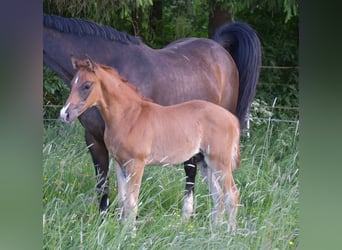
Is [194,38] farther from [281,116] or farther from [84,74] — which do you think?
[84,74]

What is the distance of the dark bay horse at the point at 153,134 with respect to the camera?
2270mm

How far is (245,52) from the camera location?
9.57ft

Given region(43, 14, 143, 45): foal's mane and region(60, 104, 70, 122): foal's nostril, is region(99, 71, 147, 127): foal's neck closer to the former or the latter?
region(60, 104, 70, 122): foal's nostril

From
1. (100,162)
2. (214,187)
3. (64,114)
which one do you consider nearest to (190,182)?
(214,187)

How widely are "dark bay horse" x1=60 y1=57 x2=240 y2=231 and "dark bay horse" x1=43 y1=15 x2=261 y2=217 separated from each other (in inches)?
3.0

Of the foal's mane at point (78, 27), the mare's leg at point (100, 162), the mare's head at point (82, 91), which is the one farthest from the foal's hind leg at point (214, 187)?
the foal's mane at point (78, 27)

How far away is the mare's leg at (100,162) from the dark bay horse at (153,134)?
6 cm

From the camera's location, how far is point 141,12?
262 cm

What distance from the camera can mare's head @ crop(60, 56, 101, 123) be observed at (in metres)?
2.16

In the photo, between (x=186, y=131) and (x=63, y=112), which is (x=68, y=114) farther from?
(x=186, y=131)

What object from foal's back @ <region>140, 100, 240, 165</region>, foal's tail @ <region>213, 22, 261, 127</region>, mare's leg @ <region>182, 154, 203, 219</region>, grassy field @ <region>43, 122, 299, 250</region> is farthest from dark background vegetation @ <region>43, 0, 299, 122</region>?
mare's leg @ <region>182, 154, 203, 219</region>

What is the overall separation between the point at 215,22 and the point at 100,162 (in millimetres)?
958
